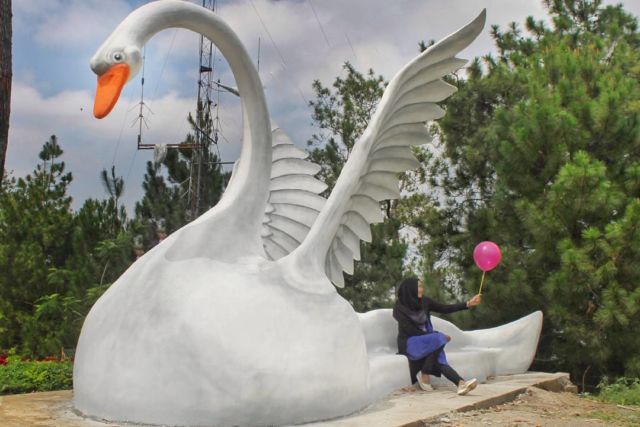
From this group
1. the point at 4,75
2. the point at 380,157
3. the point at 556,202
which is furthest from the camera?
the point at 556,202

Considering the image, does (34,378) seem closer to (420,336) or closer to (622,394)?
(420,336)

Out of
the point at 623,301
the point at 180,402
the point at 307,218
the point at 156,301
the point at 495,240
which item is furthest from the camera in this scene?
the point at 495,240

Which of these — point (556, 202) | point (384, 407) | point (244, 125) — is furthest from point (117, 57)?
point (556, 202)

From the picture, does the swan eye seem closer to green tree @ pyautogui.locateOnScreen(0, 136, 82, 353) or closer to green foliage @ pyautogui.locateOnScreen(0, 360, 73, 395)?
green foliage @ pyautogui.locateOnScreen(0, 360, 73, 395)

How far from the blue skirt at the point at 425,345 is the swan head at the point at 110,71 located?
10.1ft

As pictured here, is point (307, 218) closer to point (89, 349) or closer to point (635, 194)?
point (89, 349)

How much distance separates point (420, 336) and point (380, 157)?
1508mm

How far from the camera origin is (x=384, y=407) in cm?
481

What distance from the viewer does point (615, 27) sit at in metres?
11.2

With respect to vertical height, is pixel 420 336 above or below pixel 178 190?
below

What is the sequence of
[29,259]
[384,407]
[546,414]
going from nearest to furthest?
1. [384,407]
2. [546,414]
3. [29,259]

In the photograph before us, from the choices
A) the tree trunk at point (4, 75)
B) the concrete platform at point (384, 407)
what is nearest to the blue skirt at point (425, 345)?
the concrete platform at point (384, 407)

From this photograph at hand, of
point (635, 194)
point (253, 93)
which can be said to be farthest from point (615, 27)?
point (253, 93)

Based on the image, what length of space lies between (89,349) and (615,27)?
1006cm
